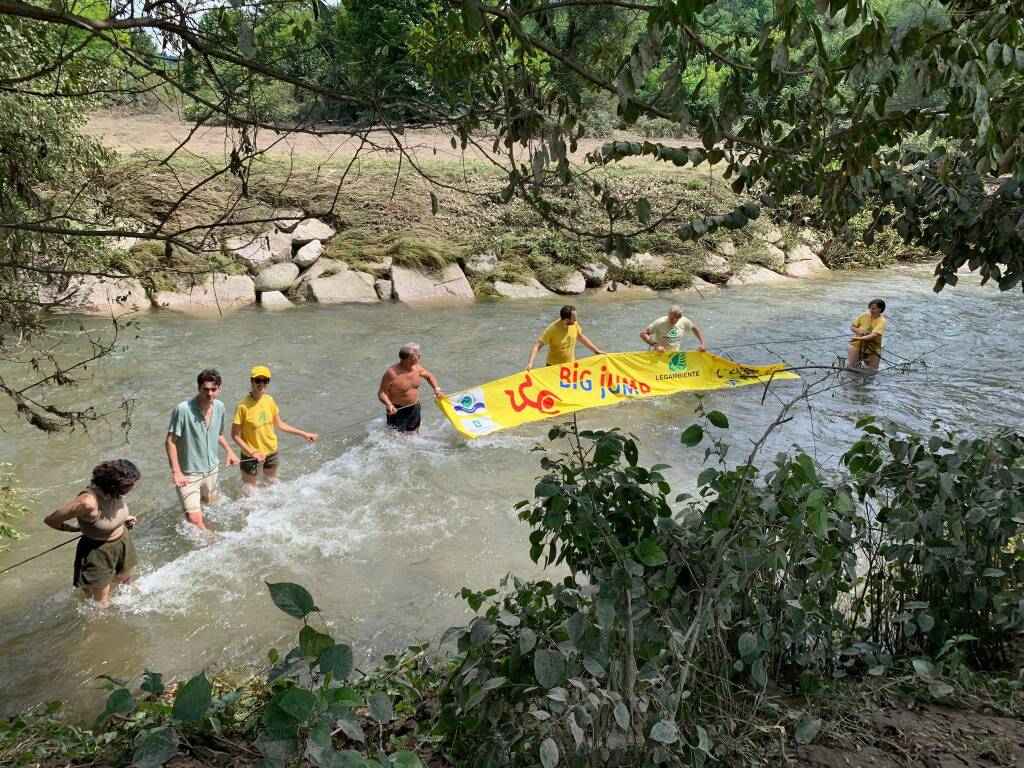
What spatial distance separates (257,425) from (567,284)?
43.2 ft

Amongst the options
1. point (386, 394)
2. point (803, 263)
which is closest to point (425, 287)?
point (386, 394)

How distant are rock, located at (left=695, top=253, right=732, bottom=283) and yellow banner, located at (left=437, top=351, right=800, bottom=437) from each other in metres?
9.22

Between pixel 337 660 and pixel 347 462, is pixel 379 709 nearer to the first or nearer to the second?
pixel 337 660

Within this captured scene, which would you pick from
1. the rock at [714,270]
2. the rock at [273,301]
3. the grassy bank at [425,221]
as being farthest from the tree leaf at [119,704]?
the rock at [714,270]

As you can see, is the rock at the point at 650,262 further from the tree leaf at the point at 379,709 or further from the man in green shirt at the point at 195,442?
the tree leaf at the point at 379,709

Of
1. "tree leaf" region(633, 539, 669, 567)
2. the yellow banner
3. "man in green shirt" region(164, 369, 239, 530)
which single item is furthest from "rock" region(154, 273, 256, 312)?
"tree leaf" region(633, 539, 669, 567)

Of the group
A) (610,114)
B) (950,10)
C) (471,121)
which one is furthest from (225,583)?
(610,114)

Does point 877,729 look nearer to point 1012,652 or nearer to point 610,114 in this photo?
point 1012,652

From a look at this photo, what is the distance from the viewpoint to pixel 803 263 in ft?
78.6

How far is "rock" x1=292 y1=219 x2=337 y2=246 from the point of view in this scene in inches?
741

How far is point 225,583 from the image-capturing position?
22.5ft

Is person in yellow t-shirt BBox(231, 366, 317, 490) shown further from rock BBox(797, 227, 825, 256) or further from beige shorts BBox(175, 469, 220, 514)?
rock BBox(797, 227, 825, 256)

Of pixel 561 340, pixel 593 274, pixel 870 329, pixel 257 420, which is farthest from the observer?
pixel 593 274

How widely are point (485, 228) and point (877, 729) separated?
19.1 meters
